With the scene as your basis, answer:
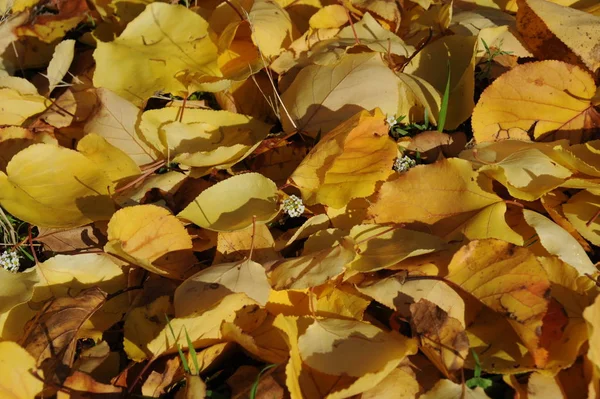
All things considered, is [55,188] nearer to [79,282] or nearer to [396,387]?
[79,282]

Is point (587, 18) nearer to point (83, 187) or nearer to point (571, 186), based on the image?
point (571, 186)

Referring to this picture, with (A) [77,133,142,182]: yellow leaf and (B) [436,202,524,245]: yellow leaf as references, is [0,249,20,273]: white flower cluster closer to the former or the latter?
(A) [77,133,142,182]: yellow leaf

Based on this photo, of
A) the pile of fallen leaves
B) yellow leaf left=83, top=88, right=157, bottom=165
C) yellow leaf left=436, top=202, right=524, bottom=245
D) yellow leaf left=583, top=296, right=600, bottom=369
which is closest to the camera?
yellow leaf left=583, top=296, right=600, bottom=369

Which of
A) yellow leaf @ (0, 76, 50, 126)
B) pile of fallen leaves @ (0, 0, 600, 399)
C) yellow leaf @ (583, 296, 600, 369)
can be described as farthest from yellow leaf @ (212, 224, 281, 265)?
yellow leaf @ (0, 76, 50, 126)

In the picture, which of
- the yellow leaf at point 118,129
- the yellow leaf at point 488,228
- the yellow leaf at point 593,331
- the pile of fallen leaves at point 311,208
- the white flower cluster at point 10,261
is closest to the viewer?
the yellow leaf at point 593,331

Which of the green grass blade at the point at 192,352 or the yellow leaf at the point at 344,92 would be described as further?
the yellow leaf at the point at 344,92

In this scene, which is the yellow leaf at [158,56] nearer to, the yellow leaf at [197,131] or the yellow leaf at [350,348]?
the yellow leaf at [197,131]

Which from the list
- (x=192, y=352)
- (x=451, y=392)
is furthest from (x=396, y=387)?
(x=192, y=352)

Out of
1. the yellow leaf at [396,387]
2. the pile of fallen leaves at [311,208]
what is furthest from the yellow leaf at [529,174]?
the yellow leaf at [396,387]
